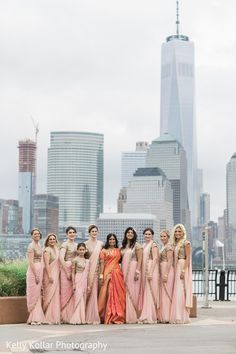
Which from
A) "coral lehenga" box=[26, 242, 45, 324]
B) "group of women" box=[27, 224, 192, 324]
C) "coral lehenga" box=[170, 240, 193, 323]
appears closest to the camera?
"coral lehenga" box=[26, 242, 45, 324]

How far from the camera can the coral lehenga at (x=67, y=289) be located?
43.0ft

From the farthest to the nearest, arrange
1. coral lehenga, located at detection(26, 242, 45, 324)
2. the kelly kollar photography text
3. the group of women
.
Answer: the group of women → coral lehenga, located at detection(26, 242, 45, 324) → the kelly kollar photography text

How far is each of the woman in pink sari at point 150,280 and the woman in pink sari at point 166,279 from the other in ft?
0.33

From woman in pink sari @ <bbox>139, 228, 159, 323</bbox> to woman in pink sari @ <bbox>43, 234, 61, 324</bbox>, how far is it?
1423 mm

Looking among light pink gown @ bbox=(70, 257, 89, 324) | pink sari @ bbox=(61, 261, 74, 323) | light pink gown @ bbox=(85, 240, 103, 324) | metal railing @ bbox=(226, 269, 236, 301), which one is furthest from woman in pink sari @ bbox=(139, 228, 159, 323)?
metal railing @ bbox=(226, 269, 236, 301)

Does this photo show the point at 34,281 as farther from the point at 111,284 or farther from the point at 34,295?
the point at 111,284

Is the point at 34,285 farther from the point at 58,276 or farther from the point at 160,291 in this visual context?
the point at 160,291

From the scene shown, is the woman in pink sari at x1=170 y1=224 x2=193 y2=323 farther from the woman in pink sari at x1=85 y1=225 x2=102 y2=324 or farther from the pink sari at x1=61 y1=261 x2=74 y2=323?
the pink sari at x1=61 y1=261 x2=74 y2=323

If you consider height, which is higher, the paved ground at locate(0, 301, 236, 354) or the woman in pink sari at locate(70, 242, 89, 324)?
the woman in pink sari at locate(70, 242, 89, 324)

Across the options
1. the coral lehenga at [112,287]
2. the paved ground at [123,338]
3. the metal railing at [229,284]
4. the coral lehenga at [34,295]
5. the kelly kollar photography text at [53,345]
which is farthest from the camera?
the metal railing at [229,284]

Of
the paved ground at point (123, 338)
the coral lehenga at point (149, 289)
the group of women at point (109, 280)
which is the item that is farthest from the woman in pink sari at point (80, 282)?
Answer: the coral lehenga at point (149, 289)

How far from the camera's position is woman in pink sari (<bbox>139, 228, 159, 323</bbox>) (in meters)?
13.1

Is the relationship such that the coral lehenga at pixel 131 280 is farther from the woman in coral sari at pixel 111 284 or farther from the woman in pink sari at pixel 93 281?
the woman in pink sari at pixel 93 281

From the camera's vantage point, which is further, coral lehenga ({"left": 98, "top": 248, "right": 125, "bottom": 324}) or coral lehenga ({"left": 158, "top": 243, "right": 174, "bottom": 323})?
coral lehenga ({"left": 158, "top": 243, "right": 174, "bottom": 323})
